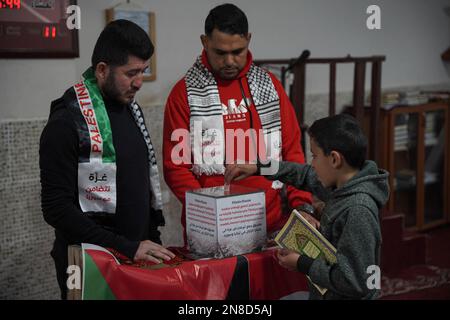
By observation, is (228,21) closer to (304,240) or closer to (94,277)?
(304,240)

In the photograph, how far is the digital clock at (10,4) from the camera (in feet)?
9.28

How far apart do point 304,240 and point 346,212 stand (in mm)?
143

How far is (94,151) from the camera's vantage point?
5.88 ft

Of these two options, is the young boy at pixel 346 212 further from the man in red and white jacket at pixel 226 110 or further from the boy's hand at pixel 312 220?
the man in red and white jacket at pixel 226 110

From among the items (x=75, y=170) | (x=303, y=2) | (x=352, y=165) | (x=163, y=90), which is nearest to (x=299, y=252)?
(x=352, y=165)

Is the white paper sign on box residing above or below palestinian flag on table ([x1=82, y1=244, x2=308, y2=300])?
above

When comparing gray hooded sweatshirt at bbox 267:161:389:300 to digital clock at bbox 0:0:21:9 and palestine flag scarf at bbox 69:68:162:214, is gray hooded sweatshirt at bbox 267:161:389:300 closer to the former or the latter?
palestine flag scarf at bbox 69:68:162:214

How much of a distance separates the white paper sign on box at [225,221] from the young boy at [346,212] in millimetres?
128

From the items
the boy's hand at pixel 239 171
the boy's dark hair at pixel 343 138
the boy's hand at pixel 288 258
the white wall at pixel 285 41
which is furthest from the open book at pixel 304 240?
the white wall at pixel 285 41

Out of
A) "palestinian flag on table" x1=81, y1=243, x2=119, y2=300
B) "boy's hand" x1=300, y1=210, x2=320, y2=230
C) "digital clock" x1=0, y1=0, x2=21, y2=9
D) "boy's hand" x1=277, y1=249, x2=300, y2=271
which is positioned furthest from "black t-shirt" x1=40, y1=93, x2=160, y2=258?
"digital clock" x1=0, y1=0, x2=21, y2=9

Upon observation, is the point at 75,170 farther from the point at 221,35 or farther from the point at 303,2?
the point at 303,2

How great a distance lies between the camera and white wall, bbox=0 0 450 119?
3018mm

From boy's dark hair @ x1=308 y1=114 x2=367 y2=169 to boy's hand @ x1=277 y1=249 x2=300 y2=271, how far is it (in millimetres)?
306

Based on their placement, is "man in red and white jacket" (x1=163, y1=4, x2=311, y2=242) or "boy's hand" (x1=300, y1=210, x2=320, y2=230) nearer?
"boy's hand" (x1=300, y1=210, x2=320, y2=230)
